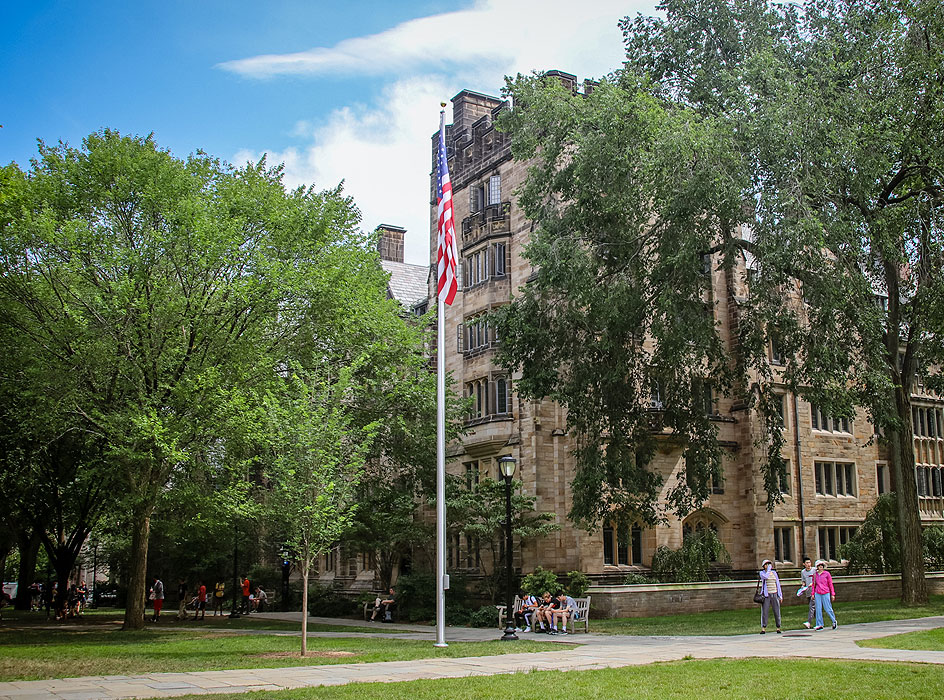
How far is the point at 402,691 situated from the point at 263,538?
3060 centimetres

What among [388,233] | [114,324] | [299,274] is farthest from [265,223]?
[388,233]

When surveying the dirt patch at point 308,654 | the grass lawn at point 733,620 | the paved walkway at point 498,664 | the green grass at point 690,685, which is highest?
the green grass at point 690,685

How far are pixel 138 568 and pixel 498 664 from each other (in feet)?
49.9

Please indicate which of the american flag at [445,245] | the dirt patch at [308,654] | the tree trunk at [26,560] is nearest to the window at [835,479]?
the american flag at [445,245]

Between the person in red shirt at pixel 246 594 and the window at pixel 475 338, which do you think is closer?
the window at pixel 475 338

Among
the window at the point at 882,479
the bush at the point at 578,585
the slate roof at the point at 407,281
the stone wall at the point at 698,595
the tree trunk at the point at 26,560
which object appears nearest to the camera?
the stone wall at the point at 698,595

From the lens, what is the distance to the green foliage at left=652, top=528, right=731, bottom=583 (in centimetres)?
3219

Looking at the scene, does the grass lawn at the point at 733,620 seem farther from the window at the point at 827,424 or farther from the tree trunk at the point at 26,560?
the tree trunk at the point at 26,560

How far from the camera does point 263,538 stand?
4103 centimetres

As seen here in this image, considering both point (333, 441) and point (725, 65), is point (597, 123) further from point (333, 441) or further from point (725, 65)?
point (333, 441)

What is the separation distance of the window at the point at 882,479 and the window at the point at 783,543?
23.5 ft

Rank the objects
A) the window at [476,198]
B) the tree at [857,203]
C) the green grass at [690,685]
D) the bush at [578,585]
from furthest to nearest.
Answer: the window at [476,198], the bush at [578,585], the tree at [857,203], the green grass at [690,685]

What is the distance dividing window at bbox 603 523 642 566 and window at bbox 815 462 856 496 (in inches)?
412

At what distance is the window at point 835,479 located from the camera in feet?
135
